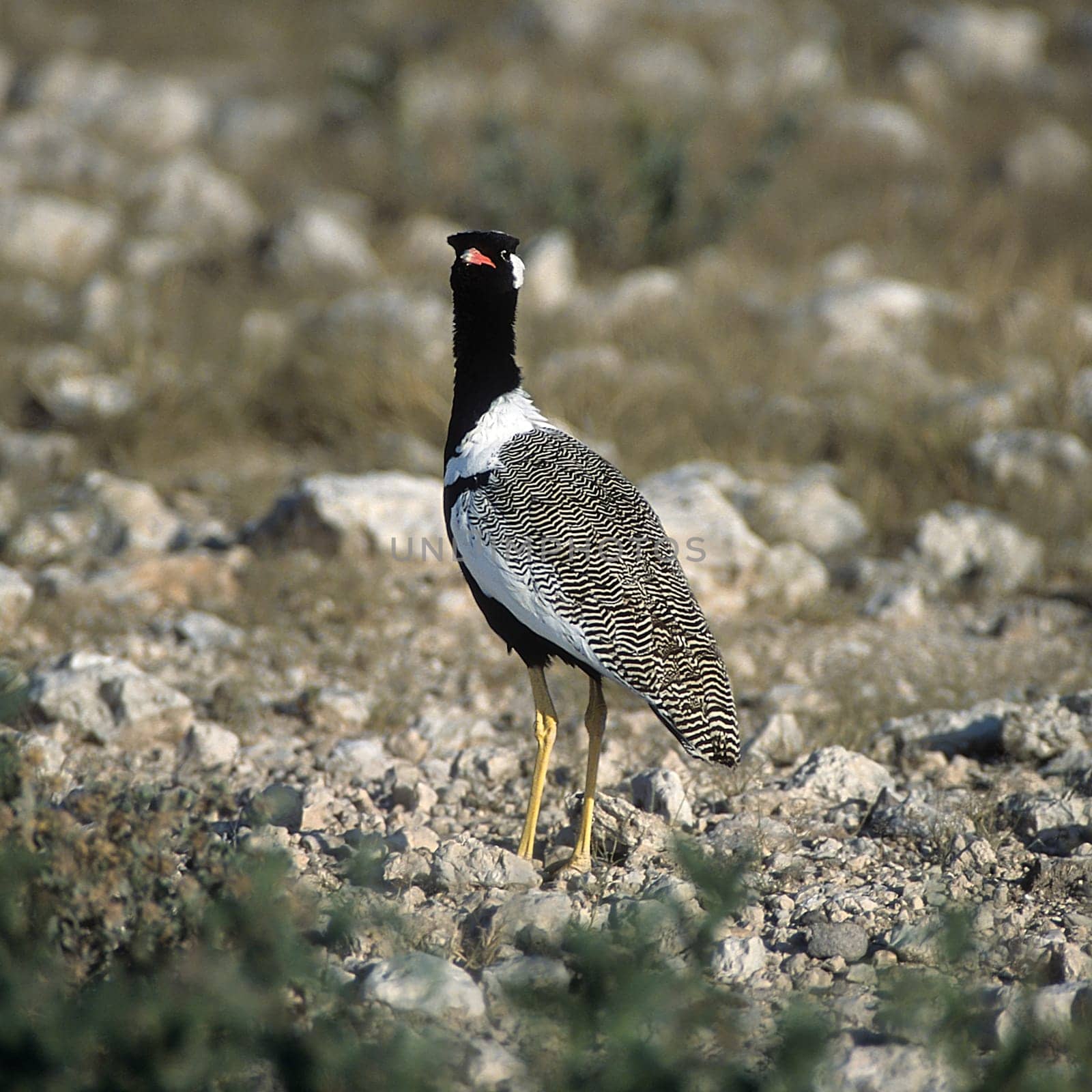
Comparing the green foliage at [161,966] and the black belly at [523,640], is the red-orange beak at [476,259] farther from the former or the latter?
the green foliage at [161,966]

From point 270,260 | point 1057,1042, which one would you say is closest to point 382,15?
point 270,260

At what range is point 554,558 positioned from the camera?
3.44 metres

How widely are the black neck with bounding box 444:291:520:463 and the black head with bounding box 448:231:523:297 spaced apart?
1.3 inches

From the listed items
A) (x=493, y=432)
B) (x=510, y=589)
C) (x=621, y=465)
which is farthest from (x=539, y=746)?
(x=621, y=465)

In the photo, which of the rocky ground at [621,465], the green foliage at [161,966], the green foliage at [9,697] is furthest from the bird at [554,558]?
the green foliage at [9,697]

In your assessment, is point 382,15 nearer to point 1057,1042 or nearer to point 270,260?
point 270,260

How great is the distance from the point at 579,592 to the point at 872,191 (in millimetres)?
8094

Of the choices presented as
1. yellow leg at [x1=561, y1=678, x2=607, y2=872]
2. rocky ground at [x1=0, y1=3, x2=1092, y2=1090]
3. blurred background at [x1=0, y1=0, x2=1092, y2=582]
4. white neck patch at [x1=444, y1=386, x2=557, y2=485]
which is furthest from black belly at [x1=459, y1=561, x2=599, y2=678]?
blurred background at [x1=0, y1=0, x2=1092, y2=582]

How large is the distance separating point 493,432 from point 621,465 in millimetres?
2824

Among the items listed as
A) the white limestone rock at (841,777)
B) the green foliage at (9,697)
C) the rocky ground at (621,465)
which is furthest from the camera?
the white limestone rock at (841,777)

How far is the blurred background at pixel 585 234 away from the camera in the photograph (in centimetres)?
688

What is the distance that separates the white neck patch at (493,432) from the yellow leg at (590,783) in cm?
75

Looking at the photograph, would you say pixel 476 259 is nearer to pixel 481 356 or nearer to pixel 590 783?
pixel 481 356

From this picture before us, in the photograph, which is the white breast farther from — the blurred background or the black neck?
the blurred background
